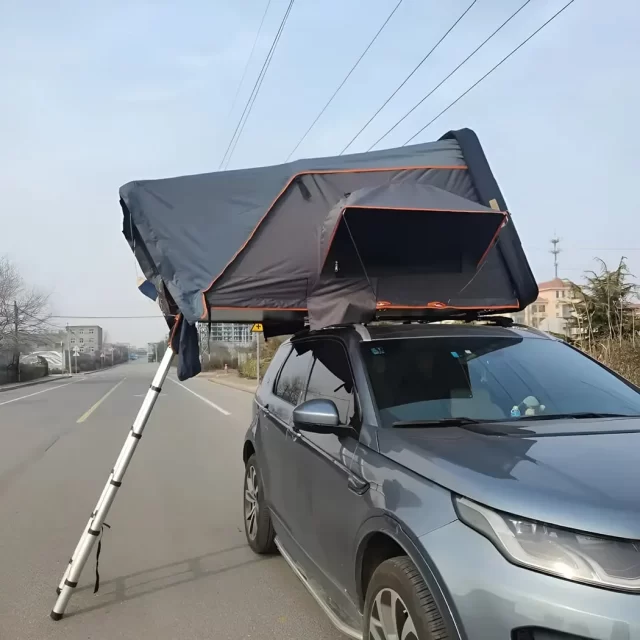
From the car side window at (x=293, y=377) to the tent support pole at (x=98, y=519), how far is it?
0.90 metres

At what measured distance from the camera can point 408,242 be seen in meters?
4.24

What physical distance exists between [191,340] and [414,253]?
5.36ft

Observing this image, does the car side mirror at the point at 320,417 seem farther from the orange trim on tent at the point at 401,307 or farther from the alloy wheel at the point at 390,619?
the orange trim on tent at the point at 401,307

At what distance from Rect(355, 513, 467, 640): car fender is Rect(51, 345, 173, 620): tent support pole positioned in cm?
199

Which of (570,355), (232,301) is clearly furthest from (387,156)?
(570,355)

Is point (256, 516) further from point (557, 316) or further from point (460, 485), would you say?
point (557, 316)

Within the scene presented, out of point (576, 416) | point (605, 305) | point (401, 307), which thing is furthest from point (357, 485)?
point (605, 305)

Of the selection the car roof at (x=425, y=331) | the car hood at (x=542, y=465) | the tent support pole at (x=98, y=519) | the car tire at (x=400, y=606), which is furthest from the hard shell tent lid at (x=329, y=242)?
the car tire at (x=400, y=606)

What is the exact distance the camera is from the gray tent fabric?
4.13 metres

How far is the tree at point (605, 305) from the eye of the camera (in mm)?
13359

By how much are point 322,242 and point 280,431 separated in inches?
54.7

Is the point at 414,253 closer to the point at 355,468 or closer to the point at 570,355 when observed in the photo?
the point at 570,355

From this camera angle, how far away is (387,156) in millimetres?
4652

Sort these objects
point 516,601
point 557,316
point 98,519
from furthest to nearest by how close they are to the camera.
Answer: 1. point 557,316
2. point 98,519
3. point 516,601
